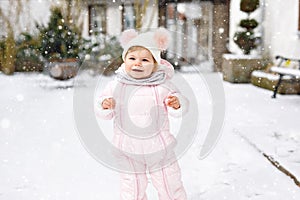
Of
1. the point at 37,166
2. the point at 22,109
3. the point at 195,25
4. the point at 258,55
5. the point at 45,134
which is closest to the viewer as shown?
the point at 37,166

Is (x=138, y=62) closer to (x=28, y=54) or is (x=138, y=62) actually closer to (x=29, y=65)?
(x=28, y=54)

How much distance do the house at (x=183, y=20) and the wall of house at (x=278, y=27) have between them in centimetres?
3

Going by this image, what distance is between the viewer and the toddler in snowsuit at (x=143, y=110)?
2.58m

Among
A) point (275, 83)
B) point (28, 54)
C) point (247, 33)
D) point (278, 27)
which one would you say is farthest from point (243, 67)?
point (28, 54)

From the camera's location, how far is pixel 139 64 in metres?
2.57

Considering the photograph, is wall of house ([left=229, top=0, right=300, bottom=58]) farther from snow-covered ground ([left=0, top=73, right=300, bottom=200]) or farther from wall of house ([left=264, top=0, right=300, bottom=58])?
snow-covered ground ([left=0, top=73, right=300, bottom=200])

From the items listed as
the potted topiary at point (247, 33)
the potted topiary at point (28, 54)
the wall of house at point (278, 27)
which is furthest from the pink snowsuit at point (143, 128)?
the potted topiary at point (28, 54)

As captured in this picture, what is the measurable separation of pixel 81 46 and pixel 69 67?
130cm

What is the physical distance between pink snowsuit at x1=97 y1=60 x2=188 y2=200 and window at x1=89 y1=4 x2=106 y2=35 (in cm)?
1678

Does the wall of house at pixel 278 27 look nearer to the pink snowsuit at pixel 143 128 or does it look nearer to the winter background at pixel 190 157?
the winter background at pixel 190 157

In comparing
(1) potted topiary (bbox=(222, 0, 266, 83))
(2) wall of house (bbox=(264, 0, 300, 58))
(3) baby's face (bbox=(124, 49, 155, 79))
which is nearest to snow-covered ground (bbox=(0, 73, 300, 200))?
(3) baby's face (bbox=(124, 49, 155, 79))

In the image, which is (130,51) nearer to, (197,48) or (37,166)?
(37,166)

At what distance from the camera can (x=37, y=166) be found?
4266 mm

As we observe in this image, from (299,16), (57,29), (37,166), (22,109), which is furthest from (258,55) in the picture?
(37,166)
